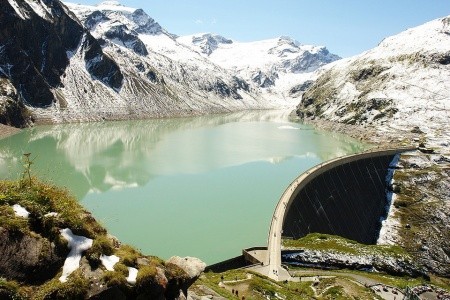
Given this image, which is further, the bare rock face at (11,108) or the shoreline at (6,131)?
the bare rock face at (11,108)

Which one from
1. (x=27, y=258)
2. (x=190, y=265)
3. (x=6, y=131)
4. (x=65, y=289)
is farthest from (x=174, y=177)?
(x=6, y=131)

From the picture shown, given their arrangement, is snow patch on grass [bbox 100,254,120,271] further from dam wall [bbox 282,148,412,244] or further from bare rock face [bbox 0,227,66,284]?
dam wall [bbox 282,148,412,244]

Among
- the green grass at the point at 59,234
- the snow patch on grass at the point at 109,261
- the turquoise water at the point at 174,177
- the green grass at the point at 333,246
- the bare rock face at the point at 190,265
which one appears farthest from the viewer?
the turquoise water at the point at 174,177

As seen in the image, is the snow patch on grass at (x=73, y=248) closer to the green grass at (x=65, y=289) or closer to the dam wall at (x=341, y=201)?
the green grass at (x=65, y=289)

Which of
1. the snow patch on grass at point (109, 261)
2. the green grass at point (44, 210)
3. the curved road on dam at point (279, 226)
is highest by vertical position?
the green grass at point (44, 210)

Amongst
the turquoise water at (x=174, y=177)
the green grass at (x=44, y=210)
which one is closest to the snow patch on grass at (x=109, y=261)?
the green grass at (x=44, y=210)

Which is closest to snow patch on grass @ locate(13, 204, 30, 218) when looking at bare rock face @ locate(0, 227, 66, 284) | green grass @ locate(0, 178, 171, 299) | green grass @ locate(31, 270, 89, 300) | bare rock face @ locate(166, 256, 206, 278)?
green grass @ locate(0, 178, 171, 299)
